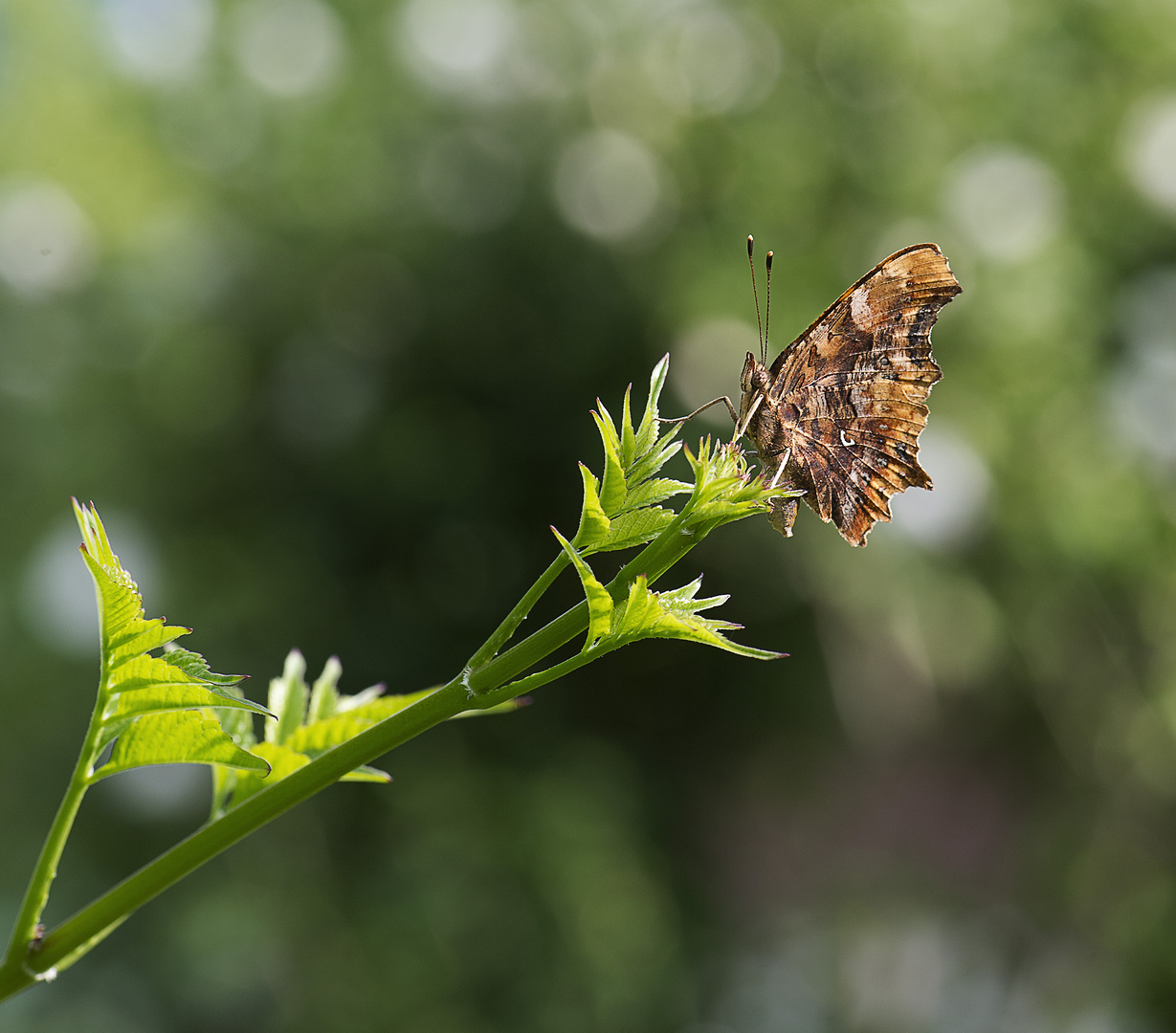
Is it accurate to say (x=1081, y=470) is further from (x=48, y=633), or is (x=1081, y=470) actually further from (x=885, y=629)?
(x=48, y=633)

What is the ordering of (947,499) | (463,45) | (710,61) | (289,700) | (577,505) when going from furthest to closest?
(463,45) → (710,61) → (577,505) → (947,499) → (289,700)

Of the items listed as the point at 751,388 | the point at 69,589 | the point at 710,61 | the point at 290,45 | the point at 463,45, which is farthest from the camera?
the point at 290,45

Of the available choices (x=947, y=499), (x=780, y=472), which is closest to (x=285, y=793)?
(x=780, y=472)

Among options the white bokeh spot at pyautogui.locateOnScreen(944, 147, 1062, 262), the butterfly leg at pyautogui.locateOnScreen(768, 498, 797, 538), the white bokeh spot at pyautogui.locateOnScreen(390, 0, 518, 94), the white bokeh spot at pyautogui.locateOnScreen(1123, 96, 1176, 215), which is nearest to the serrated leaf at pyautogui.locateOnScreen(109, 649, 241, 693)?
the butterfly leg at pyautogui.locateOnScreen(768, 498, 797, 538)

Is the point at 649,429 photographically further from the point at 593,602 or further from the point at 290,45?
the point at 290,45

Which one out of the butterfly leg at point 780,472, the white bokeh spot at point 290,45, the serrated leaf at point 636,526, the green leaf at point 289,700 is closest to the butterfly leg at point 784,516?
the butterfly leg at point 780,472

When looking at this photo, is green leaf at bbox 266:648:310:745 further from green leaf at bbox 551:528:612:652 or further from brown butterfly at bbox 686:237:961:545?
brown butterfly at bbox 686:237:961:545

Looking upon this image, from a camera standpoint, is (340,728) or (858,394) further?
(858,394)

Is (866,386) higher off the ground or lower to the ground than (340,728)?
higher
